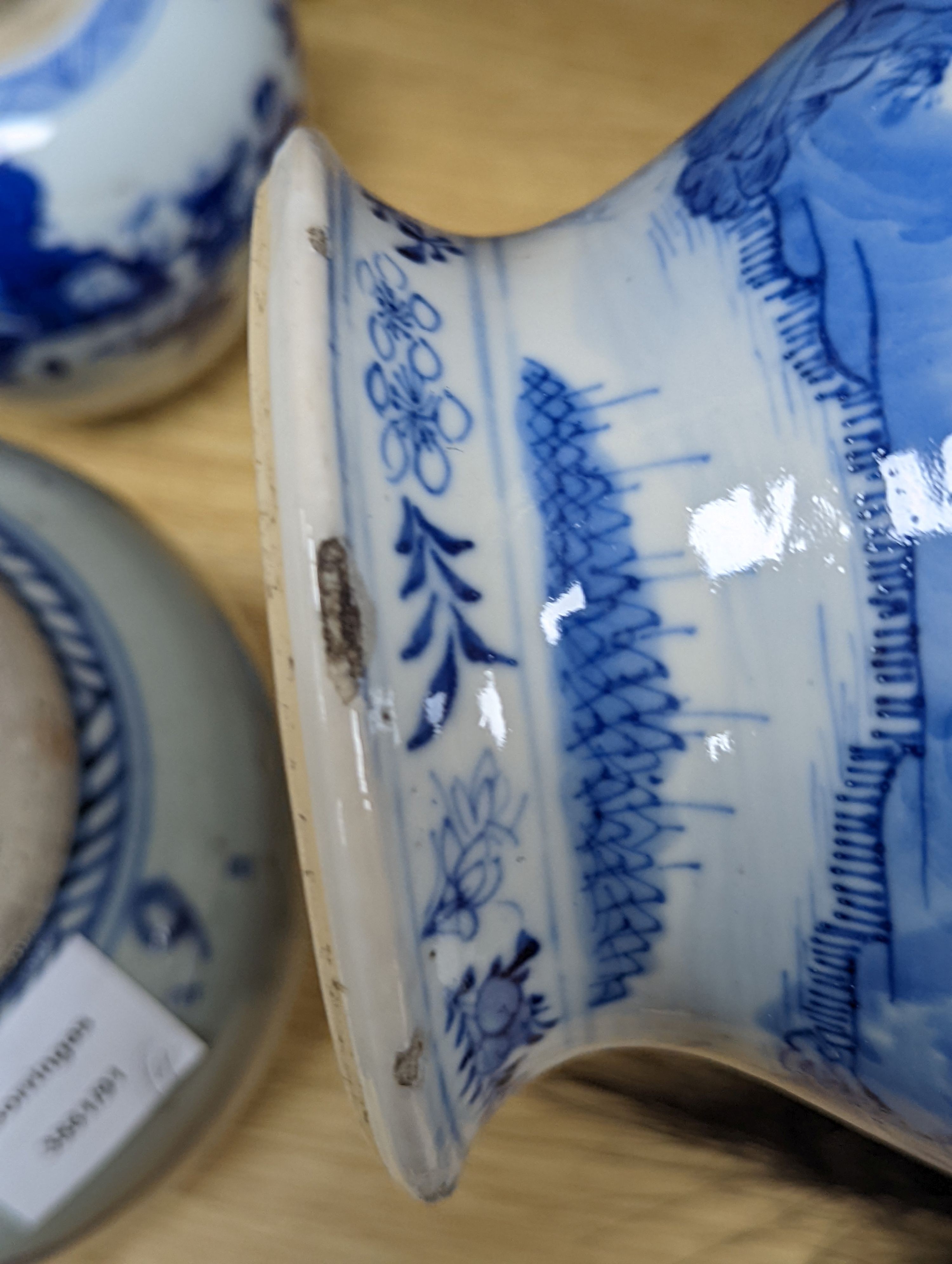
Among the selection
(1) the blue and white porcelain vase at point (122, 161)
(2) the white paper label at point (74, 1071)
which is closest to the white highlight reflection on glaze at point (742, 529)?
(2) the white paper label at point (74, 1071)

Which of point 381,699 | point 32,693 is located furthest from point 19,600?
point 381,699

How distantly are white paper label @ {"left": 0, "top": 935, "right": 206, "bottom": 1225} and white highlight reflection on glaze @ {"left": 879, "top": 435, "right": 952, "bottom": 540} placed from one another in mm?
277

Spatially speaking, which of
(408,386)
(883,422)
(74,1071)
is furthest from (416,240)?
(74,1071)

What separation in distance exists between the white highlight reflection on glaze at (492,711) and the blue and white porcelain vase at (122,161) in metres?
0.32

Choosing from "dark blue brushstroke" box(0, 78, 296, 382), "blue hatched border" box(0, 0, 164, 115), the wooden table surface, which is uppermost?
"blue hatched border" box(0, 0, 164, 115)

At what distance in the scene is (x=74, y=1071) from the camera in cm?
38

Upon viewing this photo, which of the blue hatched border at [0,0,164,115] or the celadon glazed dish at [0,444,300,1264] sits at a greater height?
the blue hatched border at [0,0,164,115]

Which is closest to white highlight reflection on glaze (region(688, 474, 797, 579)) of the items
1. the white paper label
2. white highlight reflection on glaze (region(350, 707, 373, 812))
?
white highlight reflection on glaze (region(350, 707, 373, 812))

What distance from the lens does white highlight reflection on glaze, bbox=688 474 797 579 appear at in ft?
0.99

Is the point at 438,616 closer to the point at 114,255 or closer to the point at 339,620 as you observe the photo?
the point at 339,620

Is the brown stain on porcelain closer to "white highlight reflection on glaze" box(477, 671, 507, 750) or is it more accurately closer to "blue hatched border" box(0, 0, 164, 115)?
"white highlight reflection on glaze" box(477, 671, 507, 750)

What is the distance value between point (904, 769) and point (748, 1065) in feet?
0.50

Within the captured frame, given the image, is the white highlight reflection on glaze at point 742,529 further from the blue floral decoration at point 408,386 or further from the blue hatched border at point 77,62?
the blue hatched border at point 77,62

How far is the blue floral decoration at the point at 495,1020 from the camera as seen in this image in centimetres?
34
